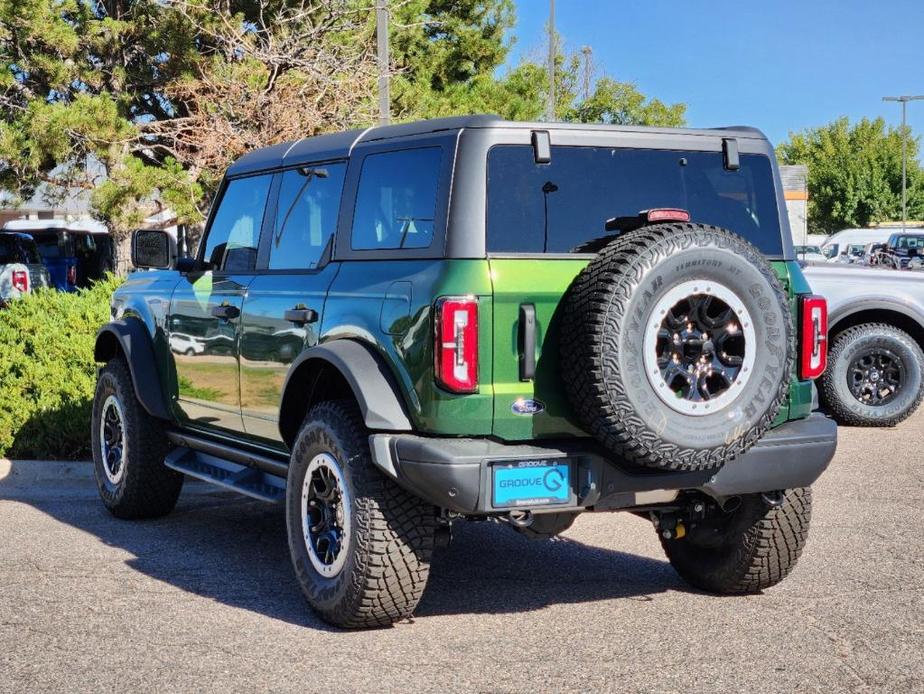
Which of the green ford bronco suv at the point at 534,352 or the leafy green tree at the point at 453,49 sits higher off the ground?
the leafy green tree at the point at 453,49

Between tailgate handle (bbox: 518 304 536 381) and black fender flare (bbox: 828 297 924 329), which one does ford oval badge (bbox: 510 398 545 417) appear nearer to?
tailgate handle (bbox: 518 304 536 381)

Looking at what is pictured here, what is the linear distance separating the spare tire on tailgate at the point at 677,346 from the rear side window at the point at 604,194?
0.30 m

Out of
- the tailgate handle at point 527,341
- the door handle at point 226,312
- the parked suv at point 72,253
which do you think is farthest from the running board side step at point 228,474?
the parked suv at point 72,253

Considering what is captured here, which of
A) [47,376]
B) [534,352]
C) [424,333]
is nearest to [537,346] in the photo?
[534,352]

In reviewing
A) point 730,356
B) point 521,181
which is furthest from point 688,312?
point 521,181

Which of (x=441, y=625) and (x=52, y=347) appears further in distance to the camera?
(x=52, y=347)

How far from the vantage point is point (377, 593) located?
4.99m

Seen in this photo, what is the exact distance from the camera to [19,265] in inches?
822

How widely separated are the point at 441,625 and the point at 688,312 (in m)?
1.64

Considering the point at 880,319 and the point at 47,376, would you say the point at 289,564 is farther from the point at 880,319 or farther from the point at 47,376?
the point at 880,319

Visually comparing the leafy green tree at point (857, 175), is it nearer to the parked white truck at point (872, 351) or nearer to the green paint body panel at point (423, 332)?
the parked white truck at point (872, 351)

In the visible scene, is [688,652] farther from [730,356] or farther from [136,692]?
[136,692]

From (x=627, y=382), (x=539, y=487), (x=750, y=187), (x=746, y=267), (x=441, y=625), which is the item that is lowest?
(x=441, y=625)

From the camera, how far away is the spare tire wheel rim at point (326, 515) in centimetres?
515
